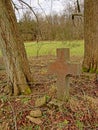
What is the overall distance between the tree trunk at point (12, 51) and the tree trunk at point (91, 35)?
237 cm

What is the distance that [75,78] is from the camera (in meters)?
5.45

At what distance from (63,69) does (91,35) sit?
289cm

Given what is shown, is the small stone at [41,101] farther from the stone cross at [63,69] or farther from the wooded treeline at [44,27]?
the wooded treeline at [44,27]

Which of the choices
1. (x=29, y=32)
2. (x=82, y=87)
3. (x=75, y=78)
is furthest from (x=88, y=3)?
(x=29, y=32)

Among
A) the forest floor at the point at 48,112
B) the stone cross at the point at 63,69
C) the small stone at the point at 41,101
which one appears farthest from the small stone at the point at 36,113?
the stone cross at the point at 63,69

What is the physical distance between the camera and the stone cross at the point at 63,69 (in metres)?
3.68

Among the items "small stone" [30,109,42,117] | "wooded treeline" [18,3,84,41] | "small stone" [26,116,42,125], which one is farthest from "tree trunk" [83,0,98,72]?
"small stone" [26,116,42,125]

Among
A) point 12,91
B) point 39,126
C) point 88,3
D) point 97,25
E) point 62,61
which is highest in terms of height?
point 88,3

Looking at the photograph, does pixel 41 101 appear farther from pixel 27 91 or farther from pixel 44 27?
pixel 44 27

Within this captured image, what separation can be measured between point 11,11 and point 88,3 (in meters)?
2.69

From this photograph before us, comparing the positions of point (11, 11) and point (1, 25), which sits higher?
point (11, 11)

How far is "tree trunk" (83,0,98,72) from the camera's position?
6.25 meters

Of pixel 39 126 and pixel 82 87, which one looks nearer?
pixel 39 126

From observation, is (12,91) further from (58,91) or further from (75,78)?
(75,78)
